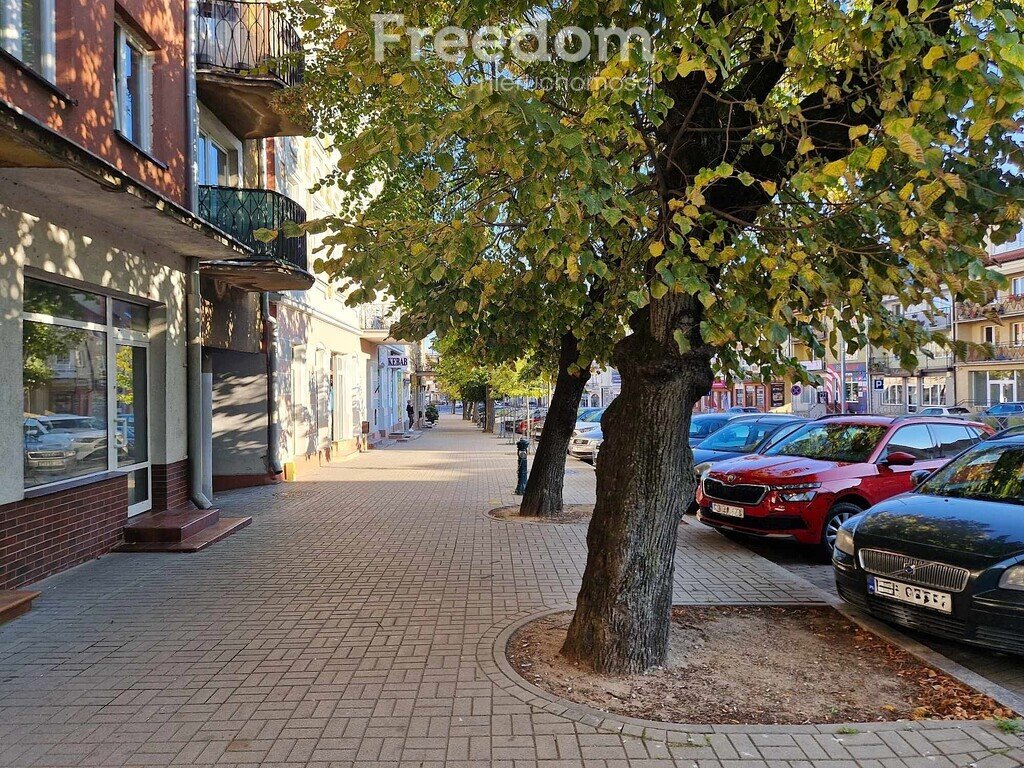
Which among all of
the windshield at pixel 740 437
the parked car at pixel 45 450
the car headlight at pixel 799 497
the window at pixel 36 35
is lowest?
the car headlight at pixel 799 497

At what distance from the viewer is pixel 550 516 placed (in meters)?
10.6

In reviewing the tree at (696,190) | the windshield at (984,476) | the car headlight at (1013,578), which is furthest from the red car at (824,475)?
the tree at (696,190)

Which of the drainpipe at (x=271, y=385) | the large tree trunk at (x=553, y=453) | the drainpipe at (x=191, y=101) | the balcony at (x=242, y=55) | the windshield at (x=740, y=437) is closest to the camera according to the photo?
Answer: the drainpipe at (x=191, y=101)

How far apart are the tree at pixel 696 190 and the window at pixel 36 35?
3499 mm

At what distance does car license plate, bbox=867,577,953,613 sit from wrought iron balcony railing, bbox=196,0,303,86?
→ 10.1 metres

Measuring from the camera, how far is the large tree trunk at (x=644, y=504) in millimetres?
4504

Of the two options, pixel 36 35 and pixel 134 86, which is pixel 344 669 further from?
pixel 134 86

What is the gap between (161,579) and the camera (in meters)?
6.96

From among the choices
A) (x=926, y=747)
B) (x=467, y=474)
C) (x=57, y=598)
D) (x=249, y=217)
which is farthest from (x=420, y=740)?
(x=467, y=474)

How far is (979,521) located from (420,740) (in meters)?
3.96

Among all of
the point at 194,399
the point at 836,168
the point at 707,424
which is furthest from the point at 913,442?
the point at 194,399

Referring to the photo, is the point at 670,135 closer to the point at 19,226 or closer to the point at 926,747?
the point at 926,747

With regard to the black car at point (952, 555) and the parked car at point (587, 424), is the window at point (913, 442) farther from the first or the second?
the parked car at point (587, 424)

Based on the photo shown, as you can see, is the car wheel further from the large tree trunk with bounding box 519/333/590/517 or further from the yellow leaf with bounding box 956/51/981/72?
the yellow leaf with bounding box 956/51/981/72
